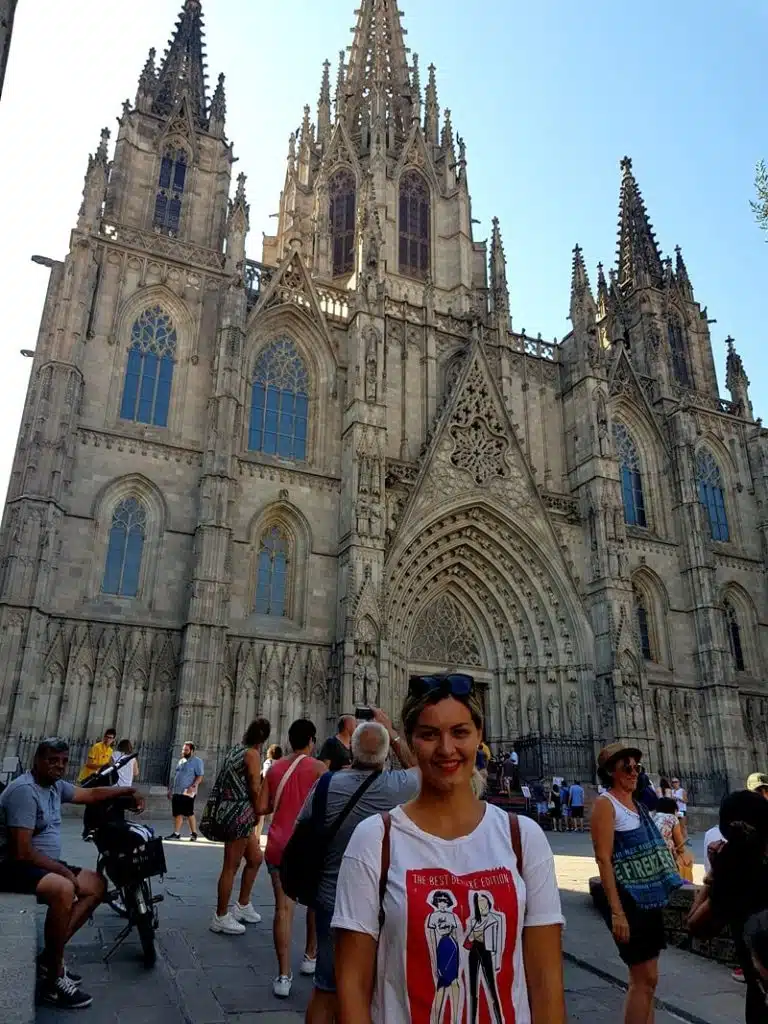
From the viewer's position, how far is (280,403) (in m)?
23.2

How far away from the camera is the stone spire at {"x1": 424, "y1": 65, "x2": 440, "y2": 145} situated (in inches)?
1362

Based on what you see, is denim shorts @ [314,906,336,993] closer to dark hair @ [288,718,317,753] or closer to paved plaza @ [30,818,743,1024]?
paved plaza @ [30,818,743,1024]

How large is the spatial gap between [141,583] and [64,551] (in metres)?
2.08

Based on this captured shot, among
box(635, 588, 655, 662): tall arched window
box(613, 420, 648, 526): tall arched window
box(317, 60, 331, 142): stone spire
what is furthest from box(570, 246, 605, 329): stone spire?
box(317, 60, 331, 142): stone spire

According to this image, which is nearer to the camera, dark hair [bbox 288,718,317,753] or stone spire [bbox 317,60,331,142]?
dark hair [bbox 288,718,317,753]

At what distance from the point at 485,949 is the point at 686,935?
595cm

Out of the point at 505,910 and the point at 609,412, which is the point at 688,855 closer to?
the point at 505,910

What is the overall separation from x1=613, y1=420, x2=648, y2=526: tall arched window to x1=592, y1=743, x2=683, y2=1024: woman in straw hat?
79.7 feet

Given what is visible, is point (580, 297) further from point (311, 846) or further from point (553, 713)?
point (311, 846)

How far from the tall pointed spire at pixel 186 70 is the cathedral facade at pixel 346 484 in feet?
0.43

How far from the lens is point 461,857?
2.04 meters

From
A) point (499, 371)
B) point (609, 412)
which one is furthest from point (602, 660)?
point (499, 371)

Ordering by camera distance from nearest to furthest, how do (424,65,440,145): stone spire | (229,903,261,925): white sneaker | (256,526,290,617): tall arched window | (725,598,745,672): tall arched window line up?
(229,903,261,925): white sneaker
(256,526,290,617): tall arched window
(725,598,745,672): tall arched window
(424,65,440,145): stone spire

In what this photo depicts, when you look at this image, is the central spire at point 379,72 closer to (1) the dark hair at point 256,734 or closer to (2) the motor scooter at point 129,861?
(1) the dark hair at point 256,734
